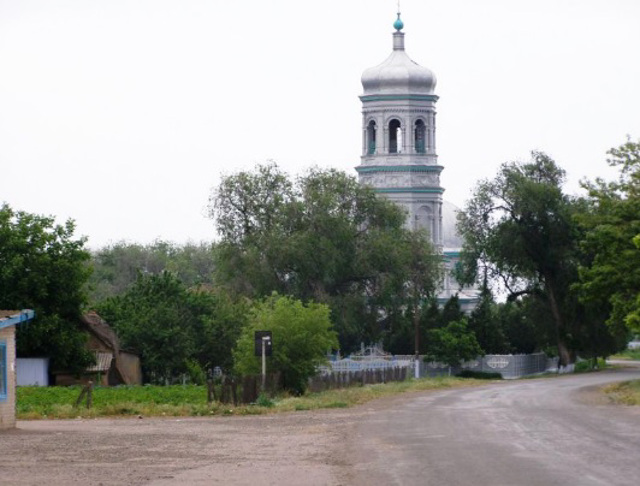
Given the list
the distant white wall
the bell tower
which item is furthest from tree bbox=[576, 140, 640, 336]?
the bell tower

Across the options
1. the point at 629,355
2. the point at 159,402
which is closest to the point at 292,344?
the point at 159,402

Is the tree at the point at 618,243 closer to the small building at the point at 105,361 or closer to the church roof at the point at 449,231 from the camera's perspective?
the small building at the point at 105,361

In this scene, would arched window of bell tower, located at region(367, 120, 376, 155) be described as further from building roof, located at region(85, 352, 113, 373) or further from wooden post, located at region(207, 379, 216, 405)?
wooden post, located at region(207, 379, 216, 405)

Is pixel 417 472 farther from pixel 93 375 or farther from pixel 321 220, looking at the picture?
pixel 321 220

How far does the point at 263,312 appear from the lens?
5694 centimetres

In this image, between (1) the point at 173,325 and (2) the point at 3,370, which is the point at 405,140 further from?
(2) the point at 3,370

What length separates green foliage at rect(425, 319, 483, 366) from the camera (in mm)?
89562

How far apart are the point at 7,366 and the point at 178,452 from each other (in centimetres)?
773

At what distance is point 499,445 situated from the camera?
2673 cm

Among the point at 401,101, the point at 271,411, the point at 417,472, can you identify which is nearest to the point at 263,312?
the point at 271,411

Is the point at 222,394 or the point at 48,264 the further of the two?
the point at 48,264

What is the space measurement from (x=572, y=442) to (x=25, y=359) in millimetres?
36710

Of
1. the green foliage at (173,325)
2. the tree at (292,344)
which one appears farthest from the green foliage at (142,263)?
the tree at (292,344)

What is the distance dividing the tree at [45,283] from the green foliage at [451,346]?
3138cm
